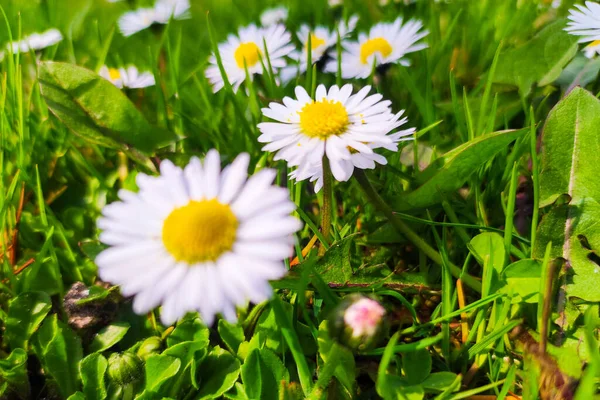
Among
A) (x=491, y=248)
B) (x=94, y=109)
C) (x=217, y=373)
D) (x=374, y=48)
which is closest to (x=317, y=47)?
(x=374, y=48)

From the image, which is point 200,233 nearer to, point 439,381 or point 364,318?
point 364,318

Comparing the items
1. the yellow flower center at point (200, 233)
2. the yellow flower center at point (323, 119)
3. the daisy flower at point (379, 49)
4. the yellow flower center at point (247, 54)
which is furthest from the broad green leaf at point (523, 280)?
the yellow flower center at point (247, 54)

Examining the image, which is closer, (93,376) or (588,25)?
(93,376)

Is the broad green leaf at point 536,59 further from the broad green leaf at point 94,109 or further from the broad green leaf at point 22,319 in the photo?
the broad green leaf at point 22,319

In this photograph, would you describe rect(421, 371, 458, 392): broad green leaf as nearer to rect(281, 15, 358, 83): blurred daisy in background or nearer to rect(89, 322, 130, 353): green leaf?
rect(89, 322, 130, 353): green leaf

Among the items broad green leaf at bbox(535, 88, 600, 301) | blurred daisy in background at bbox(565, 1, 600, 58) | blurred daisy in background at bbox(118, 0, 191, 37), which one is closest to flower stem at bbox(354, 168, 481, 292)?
broad green leaf at bbox(535, 88, 600, 301)
